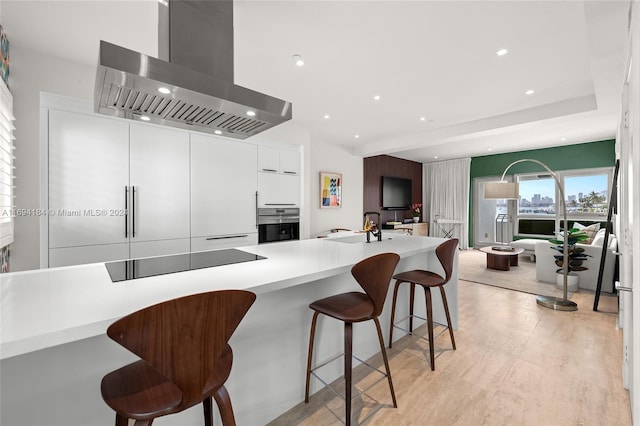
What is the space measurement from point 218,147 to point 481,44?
9.40 feet

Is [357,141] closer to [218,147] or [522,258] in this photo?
[218,147]

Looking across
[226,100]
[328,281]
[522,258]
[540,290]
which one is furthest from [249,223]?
[522,258]

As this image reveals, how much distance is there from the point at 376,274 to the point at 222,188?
8.38 ft

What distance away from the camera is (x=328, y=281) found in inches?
75.5

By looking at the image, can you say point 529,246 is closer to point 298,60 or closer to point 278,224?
point 278,224

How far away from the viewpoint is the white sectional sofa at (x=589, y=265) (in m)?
3.82

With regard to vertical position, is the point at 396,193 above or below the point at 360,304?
above

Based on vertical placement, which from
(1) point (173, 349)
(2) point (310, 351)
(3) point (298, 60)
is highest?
(3) point (298, 60)

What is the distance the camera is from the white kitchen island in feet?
2.90

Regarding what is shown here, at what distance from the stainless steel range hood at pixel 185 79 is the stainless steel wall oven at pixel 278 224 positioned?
2265 mm

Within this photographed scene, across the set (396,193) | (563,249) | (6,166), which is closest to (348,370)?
(6,166)

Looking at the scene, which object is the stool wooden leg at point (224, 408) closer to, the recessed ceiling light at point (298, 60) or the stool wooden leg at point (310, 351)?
the stool wooden leg at point (310, 351)

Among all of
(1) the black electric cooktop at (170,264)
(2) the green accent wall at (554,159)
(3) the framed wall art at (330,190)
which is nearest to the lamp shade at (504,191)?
(3) the framed wall art at (330,190)

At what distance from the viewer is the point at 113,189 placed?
2.74 metres
